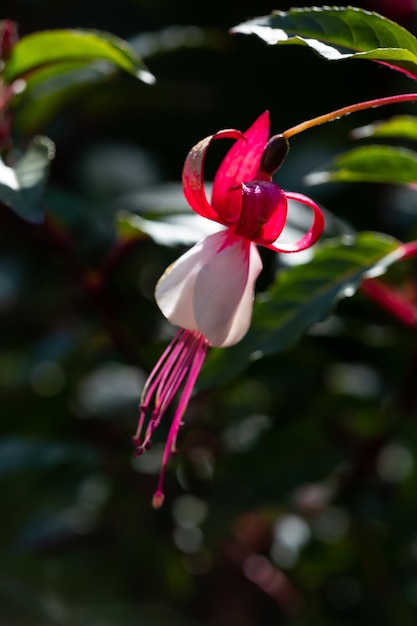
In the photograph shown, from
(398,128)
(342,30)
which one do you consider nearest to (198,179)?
(342,30)

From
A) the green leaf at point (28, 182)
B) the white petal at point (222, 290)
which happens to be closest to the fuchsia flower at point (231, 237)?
the white petal at point (222, 290)

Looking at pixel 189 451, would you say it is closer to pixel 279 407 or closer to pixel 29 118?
pixel 279 407

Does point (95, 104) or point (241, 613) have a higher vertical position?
point (95, 104)

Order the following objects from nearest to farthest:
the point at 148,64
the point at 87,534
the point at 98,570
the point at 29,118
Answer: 1. the point at 29,118
2. the point at 98,570
3. the point at 87,534
4. the point at 148,64

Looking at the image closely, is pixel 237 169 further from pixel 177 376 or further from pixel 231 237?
pixel 177 376

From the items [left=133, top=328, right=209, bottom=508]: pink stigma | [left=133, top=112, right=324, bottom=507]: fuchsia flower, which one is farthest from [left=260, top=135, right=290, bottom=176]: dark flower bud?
[left=133, top=328, right=209, bottom=508]: pink stigma

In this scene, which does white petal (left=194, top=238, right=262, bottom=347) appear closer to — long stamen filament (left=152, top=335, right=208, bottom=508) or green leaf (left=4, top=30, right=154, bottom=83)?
long stamen filament (left=152, top=335, right=208, bottom=508)

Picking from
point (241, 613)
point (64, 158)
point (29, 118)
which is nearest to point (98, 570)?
point (241, 613)
